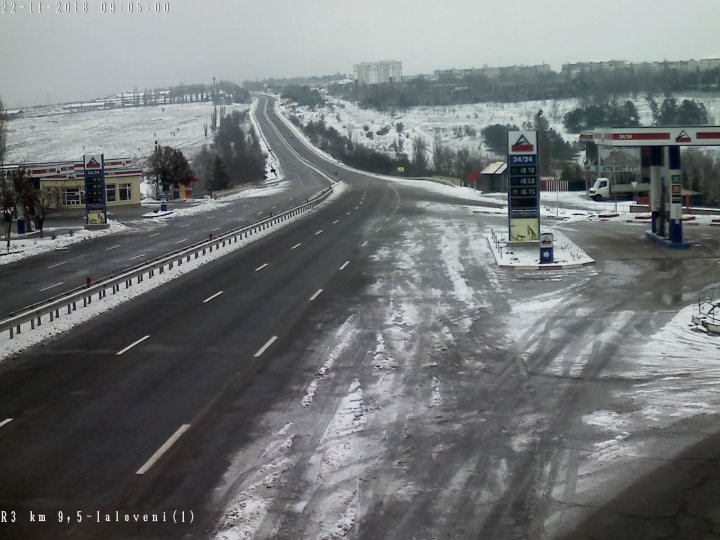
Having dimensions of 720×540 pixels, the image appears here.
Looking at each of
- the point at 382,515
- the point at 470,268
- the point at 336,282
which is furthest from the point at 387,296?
the point at 382,515

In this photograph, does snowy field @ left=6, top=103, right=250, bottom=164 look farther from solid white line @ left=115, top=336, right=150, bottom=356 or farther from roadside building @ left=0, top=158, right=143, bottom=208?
solid white line @ left=115, top=336, right=150, bottom=356

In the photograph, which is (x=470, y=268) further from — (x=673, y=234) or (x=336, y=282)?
(x=673, y=234)

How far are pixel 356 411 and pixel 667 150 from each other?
24.2 metres

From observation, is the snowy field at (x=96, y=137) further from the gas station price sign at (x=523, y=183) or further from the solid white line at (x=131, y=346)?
the solid white line at (x=131, y=346)

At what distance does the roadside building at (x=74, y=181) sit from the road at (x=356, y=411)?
47.0 metres

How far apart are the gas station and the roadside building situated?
4692 centimetres

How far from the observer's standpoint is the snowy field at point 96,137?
137250 millimetres

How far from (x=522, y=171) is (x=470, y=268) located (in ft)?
23.9

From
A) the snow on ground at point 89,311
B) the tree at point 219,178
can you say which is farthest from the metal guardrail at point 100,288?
the tree at point 219,178

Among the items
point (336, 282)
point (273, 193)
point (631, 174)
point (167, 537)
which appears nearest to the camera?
point (167, 537)

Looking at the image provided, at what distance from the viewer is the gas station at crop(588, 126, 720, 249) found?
31.9m

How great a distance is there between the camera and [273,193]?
80125 mm

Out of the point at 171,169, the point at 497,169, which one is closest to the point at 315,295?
the point at 497,169

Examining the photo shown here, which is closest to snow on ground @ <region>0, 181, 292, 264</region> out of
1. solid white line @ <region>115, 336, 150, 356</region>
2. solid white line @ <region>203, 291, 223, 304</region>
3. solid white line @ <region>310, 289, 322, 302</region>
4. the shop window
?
the shop window
